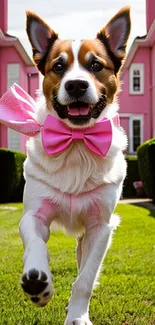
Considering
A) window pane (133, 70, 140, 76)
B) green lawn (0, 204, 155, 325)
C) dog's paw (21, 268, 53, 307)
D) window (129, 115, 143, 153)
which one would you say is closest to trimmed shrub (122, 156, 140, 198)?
window (129, 115, 143, 153)

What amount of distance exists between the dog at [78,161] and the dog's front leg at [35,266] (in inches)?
0.6

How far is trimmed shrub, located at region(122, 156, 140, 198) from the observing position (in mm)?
20594

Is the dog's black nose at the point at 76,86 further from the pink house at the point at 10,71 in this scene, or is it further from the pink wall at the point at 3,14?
the pink house at the point at 10,71

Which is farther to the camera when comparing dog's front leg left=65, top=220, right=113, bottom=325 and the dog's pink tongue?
the dog's pink tongue

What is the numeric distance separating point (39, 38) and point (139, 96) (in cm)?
2441

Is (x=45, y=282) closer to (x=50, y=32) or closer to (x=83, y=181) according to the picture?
(x=83, y=181)

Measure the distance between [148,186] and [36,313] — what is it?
11.3 metres

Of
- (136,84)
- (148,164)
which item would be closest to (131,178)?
(148,164)

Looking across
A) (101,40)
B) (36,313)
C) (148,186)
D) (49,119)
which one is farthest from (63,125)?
(148,186)

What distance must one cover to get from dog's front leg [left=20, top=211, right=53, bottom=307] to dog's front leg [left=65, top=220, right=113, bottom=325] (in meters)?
0.35

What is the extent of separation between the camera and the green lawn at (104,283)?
444cm

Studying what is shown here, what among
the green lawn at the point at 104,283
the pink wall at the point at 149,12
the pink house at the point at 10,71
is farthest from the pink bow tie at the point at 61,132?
the pink wall at the point at 149,12

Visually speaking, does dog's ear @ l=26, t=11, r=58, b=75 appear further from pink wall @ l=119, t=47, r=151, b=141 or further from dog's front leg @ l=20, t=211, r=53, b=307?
pink wall @ l=119, t=47, r=151, b=141

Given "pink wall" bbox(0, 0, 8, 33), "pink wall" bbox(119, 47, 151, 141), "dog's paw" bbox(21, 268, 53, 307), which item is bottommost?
"dog's paw" bbox(21, 268, 53, 307)
